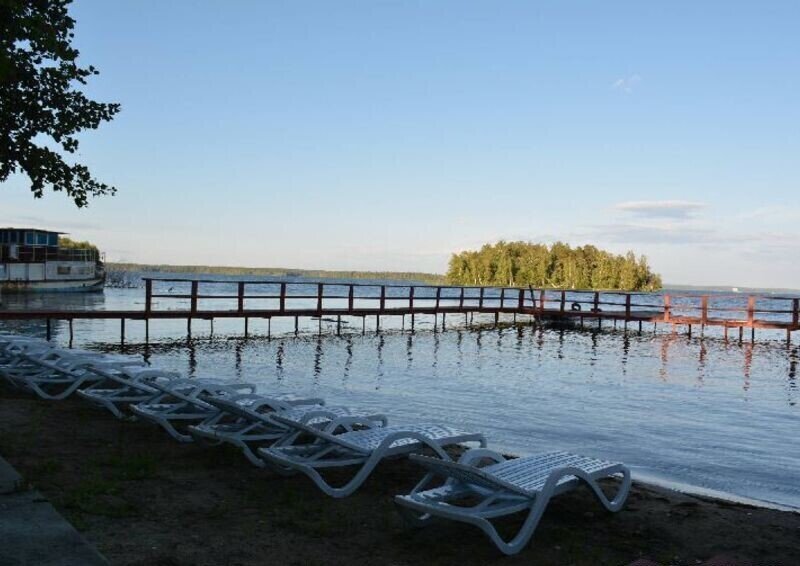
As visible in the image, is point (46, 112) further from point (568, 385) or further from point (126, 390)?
point (568, 385)

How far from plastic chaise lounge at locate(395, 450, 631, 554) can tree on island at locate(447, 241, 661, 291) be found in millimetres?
125132

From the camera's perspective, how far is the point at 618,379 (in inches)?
606

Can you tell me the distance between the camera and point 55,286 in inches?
2251

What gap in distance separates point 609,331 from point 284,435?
25756mm

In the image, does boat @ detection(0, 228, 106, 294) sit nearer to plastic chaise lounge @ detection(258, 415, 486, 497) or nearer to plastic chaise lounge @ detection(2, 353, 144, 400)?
plastic chaise lounge @ detection(2, 353, 144, 400)

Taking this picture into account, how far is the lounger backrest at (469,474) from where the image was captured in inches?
169

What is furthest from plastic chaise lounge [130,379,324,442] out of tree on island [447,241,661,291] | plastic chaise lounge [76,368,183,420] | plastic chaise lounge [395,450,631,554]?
→ tree on island [447,241,661,291]

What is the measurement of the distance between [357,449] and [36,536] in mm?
2242

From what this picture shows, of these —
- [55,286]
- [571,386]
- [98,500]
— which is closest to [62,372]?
[98,500]

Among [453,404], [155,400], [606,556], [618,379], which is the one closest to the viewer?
[606,556]

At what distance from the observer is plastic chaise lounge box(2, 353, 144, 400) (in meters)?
8.97

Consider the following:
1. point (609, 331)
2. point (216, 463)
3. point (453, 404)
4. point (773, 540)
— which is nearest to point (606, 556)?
point (773, 540)

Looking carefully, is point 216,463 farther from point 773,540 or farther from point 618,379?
point 618,379

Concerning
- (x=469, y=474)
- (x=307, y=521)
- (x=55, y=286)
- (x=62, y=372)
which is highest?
(x=469, y=474)
